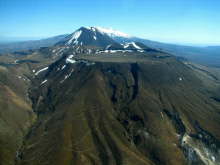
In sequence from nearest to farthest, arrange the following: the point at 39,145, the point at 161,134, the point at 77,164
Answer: the point at 77,164 → the point at 39,145 → the point at 161,134

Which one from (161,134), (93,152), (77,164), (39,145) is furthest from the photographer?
(161,134)

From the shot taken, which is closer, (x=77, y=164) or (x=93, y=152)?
(x=77, y=164)

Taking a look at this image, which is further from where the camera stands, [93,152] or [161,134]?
A: [161,134]

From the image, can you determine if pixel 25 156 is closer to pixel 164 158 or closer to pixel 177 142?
pixel 164 158

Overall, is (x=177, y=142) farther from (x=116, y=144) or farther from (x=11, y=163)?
(x=11, y=163)

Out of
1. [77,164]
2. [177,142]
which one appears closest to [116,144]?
[77,164]

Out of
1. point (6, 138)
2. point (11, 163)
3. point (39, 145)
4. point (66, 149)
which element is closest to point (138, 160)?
point (66, 149)

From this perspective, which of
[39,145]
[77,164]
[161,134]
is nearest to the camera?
[77,164]
